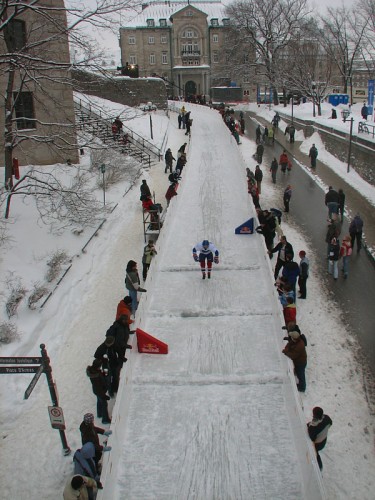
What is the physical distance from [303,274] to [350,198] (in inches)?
424

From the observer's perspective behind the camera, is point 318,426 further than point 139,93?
No

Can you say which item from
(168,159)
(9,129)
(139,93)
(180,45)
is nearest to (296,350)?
(9,129)

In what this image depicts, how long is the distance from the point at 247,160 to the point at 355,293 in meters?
18.1

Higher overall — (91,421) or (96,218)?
(96,218)

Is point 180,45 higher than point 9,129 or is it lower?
higher

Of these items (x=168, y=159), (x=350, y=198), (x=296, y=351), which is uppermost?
(x=168, y=159)

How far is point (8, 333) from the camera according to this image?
38.1 ft

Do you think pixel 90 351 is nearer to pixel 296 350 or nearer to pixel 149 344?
pixel 149 344

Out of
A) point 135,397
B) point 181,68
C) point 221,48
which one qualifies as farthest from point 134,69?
point 135,397

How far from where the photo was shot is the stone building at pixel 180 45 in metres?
75.6

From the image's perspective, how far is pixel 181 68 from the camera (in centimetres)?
7506

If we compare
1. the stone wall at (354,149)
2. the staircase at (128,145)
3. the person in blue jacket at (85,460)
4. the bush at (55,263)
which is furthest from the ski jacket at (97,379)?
the staircase at (128,145)

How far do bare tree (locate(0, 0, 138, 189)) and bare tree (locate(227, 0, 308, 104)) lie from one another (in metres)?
40.2

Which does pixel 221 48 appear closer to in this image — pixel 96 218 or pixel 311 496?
pixel 96 218
